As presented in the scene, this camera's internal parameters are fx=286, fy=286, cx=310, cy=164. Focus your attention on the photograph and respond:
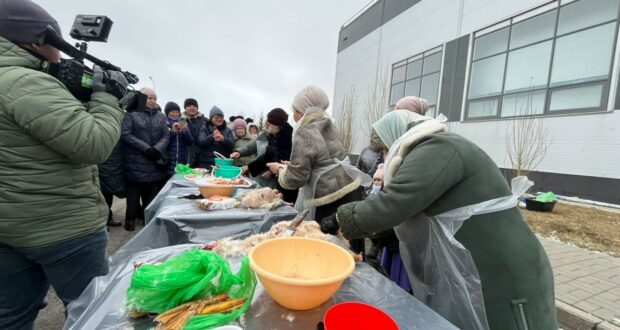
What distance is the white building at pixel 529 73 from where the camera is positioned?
6.14 m

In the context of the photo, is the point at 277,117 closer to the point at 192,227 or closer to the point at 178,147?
the point at 192,227

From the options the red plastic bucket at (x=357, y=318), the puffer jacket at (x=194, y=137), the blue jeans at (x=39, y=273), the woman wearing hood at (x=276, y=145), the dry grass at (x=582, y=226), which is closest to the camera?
the red plastic bucket at (x=357, y=318)

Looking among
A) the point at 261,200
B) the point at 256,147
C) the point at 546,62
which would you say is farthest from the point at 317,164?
the point at 546,62

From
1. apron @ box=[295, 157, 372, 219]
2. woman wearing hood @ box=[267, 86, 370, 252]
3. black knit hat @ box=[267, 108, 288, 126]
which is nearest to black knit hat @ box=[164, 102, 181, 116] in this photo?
black knit hat @ box=[267, 108, 288, 126]

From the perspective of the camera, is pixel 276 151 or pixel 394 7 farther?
pixel 394 7

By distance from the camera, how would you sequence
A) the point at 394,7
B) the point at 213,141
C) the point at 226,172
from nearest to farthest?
the point at 226,172, the point at 213,141, the point at 394,7

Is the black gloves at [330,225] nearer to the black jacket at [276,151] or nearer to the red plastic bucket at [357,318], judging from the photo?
the red plastic bucket at [357,318]

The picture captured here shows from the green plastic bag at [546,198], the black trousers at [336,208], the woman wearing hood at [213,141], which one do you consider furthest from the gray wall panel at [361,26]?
the black trousers at [336,208]

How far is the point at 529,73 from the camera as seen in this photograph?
757cm

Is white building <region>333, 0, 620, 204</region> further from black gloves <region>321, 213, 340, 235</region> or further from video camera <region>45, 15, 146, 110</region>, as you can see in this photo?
video camera <region>45, 15, 146, 110</region>

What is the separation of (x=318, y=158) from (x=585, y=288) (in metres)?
3.02

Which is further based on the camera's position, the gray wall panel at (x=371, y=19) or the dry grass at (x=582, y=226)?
the gray wall panel at (x=371, y=19)

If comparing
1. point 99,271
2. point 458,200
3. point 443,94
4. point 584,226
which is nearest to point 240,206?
point 99,271

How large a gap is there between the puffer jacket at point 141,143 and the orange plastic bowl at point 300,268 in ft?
12.0
